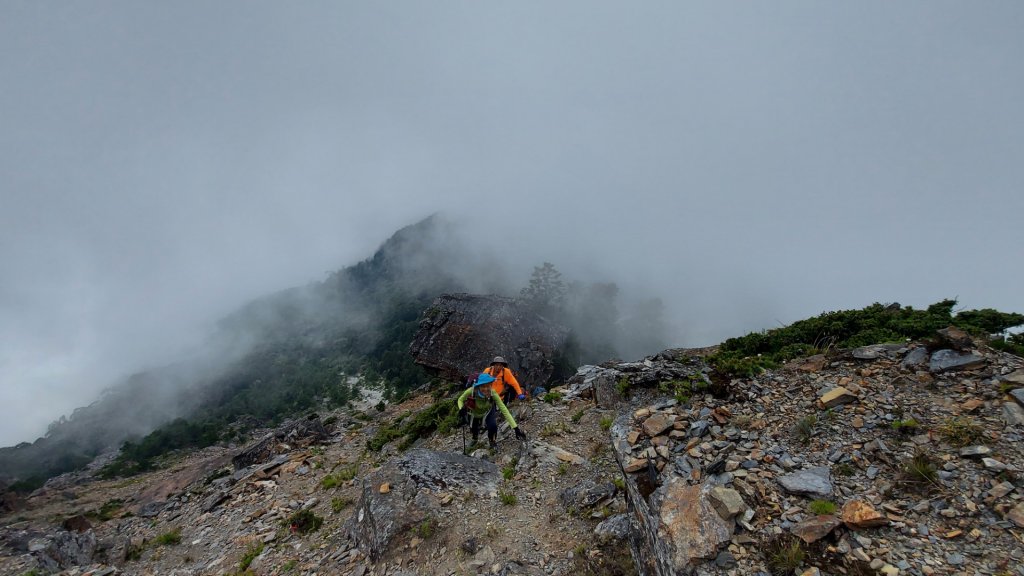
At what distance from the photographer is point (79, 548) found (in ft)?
52.1

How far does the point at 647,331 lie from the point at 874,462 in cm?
7752

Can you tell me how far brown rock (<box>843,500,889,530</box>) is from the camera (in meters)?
5.12

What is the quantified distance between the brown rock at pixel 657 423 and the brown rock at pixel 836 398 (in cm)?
263

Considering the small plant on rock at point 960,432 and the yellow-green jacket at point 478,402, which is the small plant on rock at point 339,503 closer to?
the yellow-green jacket at point 478,402

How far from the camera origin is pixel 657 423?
7930mm

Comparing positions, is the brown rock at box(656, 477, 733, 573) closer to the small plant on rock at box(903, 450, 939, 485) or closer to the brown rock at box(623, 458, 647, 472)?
the brown rock at box(623, 458, 647, 472)

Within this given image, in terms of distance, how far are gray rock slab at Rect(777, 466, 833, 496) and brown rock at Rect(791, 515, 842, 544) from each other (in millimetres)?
467

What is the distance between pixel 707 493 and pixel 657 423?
1789mm

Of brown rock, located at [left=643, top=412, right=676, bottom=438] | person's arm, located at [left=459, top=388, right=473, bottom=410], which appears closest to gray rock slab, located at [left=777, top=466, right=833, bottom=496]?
brown rock, located at [left=643, top=412, right=676, bottom=438]

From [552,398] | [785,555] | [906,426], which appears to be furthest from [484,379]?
[906,426]

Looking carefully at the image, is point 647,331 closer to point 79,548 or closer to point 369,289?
point 79,548

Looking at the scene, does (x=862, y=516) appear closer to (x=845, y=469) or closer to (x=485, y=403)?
(x=845, y=469)

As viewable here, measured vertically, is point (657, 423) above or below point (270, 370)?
above

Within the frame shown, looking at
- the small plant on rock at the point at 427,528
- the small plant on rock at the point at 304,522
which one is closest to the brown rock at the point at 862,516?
the small plant on rock at the point at 427,528
